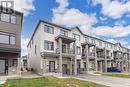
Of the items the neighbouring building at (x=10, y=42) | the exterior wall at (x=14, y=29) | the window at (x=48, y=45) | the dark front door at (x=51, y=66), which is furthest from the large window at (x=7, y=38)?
the dark front door at (x=51, y=66)

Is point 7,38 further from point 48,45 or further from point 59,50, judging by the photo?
point 59,50

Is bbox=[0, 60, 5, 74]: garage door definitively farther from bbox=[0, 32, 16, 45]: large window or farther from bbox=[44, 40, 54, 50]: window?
bbox=[44, 40, 54, 50]: window

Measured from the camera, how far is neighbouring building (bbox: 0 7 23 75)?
2007cm

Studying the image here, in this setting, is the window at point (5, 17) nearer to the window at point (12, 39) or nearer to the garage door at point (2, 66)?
the window at point (12, 39)

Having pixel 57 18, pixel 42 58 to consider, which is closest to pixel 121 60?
pixel 57 18

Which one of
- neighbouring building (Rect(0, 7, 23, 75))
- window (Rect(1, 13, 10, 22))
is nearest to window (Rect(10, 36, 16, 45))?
neighbouring building (Rect(0, 7, 23, 75))

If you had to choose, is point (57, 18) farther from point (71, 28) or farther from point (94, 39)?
point (94, 39)

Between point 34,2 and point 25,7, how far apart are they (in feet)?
7.33

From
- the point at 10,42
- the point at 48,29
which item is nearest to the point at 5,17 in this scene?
the point at 10,42

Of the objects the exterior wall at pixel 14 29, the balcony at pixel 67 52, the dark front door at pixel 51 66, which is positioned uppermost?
the exterior wall at pixel 14 29

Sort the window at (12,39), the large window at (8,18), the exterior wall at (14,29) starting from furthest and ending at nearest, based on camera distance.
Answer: the window at (12,39) → the large window at (8,18) → the exterior wall at (14,29)

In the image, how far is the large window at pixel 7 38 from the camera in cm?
2007

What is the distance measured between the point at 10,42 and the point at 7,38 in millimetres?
686

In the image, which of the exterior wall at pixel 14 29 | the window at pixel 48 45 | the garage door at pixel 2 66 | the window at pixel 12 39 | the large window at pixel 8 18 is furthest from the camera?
the window at pixel 48 45
